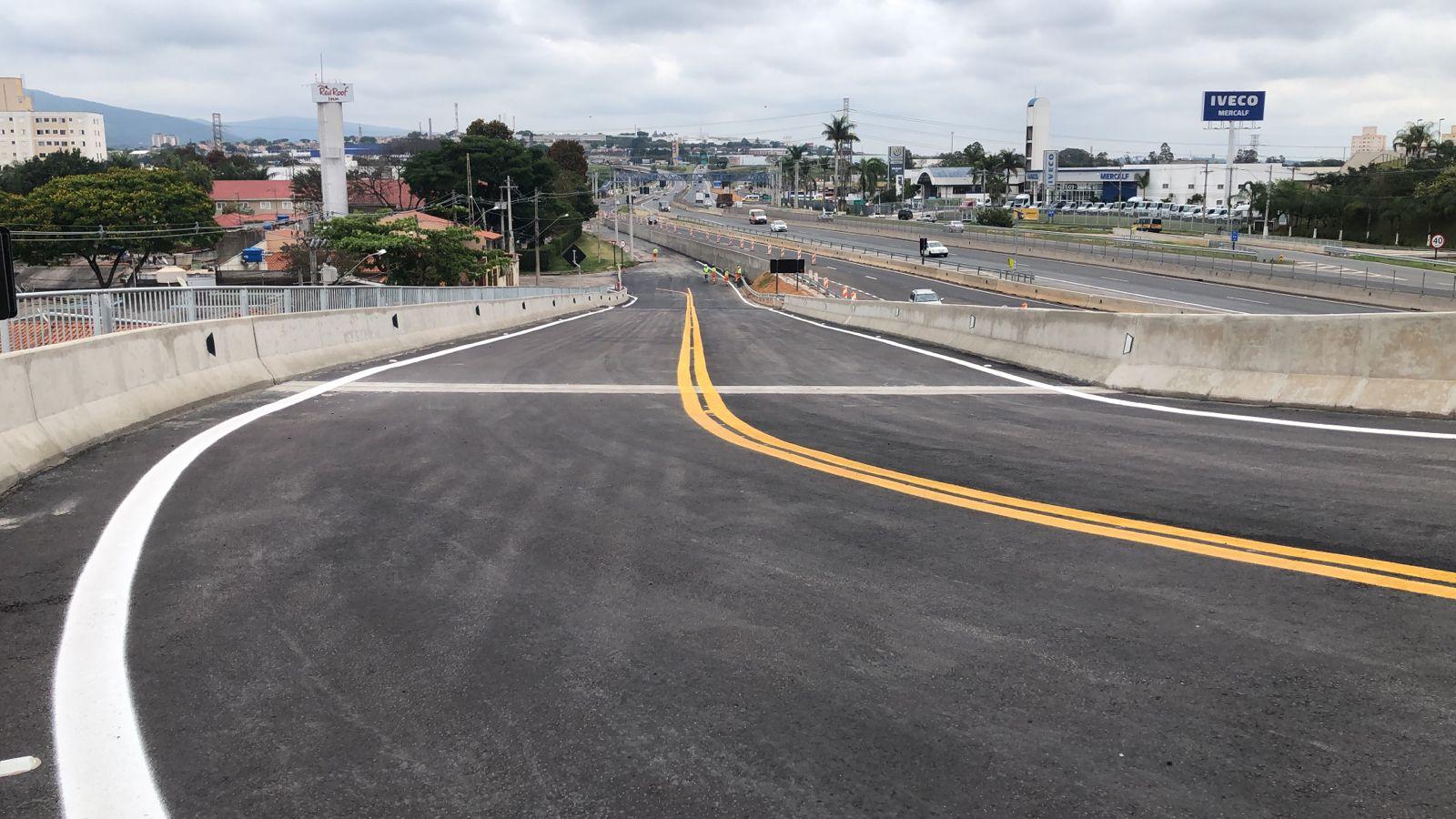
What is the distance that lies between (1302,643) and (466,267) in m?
64.6

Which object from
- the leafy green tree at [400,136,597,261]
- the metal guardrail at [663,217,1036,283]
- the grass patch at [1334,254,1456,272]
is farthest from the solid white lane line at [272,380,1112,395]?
the leafy green tree at [400,136,597,261]

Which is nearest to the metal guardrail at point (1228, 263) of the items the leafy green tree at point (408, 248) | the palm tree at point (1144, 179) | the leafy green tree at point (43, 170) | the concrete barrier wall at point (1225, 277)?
the concrete barrier wall at point (1225, 277)

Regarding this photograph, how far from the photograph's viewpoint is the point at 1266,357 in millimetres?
11539

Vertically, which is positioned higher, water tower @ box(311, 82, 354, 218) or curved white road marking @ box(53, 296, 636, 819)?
water tower @ box(311, 82, 354, 218)

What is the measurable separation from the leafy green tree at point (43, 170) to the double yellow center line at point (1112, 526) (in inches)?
4865

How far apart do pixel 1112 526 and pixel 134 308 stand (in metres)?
11.4

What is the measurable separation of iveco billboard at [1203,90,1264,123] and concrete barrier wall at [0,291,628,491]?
344 feet

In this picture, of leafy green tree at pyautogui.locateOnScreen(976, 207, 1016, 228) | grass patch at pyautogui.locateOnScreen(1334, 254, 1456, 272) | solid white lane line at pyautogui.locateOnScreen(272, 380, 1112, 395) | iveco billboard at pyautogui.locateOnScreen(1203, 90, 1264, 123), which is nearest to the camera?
solid white lane line at pyautogui.locateOnScreen(272, 380, 1112, 395)

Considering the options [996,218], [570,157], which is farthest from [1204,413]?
[570,157]

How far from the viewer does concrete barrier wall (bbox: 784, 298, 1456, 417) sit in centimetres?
1010

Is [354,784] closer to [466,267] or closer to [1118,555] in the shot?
[1118,555]

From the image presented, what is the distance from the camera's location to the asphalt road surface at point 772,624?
354 centimetres

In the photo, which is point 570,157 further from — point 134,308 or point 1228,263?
point 134,308

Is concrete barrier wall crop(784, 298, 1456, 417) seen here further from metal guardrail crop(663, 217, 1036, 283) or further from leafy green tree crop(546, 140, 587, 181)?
leafy green tree crop(546, 140, 587, 181)
